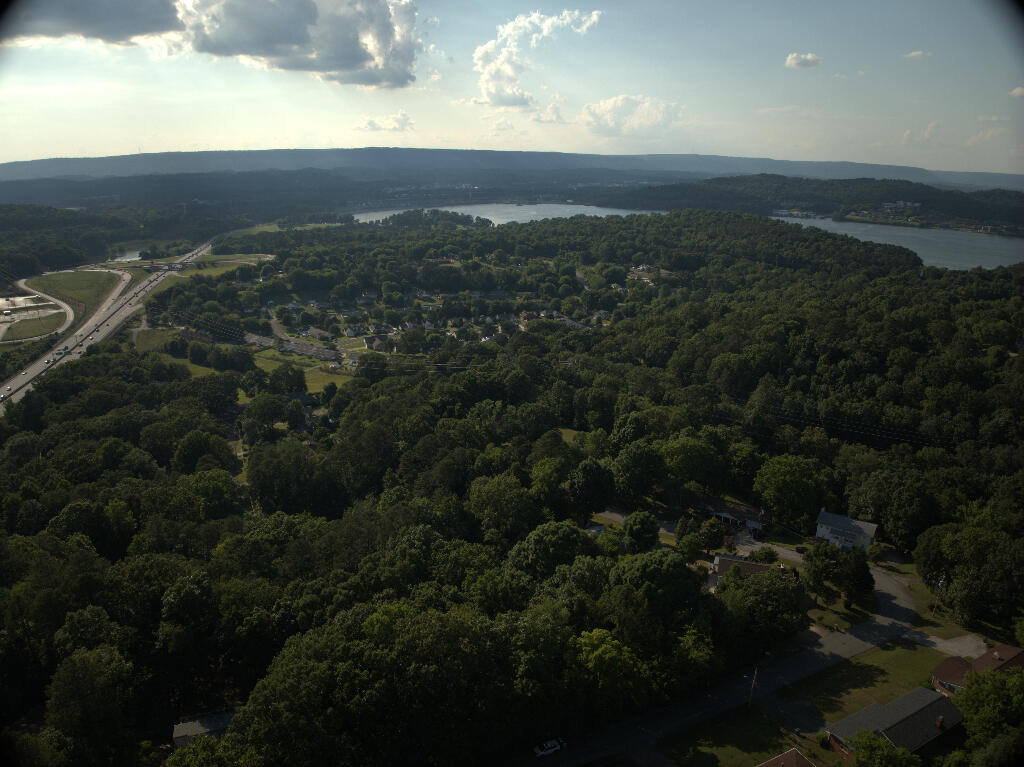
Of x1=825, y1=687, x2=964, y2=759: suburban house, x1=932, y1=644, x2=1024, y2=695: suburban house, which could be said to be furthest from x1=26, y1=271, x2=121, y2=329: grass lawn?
x1=932, y1=644, x2=1024, y2=695: suburban house

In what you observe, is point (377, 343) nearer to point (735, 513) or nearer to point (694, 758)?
point (735, 513)

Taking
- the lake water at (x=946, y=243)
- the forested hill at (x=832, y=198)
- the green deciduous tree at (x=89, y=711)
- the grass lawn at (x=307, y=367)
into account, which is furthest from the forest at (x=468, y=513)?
the forested hill at (x=832, y=198)

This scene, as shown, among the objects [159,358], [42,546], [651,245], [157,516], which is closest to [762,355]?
[157,516]

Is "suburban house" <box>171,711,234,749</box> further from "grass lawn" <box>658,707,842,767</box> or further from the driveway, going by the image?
the driveway

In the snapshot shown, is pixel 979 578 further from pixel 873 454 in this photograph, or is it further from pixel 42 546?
pixel 42 546

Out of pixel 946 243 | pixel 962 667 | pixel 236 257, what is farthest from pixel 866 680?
pixel 946 243
